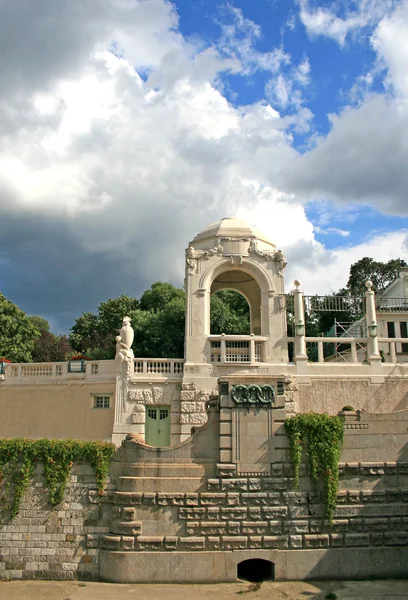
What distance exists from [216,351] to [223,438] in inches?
300

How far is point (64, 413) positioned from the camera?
25812 mm

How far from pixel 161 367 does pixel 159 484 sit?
815 cm

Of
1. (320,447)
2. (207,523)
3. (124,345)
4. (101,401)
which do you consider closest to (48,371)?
(101,401)

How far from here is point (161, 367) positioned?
83.8 feet

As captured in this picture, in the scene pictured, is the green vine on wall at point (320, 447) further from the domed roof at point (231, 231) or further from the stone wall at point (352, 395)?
the domed roof at point (231, 231)

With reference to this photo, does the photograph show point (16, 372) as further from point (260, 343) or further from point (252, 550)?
point (252, 550)

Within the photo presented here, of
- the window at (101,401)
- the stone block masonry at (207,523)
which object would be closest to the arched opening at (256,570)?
the stone block masonry at (207,523)

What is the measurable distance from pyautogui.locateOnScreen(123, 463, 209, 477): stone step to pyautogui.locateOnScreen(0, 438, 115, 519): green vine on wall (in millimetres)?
888

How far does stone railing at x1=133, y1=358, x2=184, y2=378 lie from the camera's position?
25297mm

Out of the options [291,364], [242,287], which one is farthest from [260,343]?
[242,287]

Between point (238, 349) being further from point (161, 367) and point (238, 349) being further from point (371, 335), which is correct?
point (371, 335)

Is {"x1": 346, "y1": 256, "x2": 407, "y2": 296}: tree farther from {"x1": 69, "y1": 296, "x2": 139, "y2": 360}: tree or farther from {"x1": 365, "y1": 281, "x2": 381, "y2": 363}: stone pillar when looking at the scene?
{"x1": 365, "y1": 281, "x2": 381, "y2": 363}: stone pillar

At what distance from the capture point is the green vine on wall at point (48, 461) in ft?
59.4

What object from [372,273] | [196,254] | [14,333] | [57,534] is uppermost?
[372,273]
